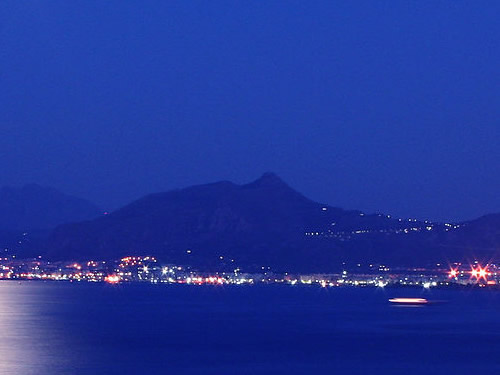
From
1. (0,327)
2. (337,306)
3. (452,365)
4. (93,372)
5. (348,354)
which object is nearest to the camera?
(93,372)

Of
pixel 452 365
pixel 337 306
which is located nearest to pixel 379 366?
pixel 452 365

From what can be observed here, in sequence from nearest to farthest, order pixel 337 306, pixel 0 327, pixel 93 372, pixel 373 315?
1. pixel 93 372
2. pixel 0 327
3. pixel 373 315
4. pixel 337 306

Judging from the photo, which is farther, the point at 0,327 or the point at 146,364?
the point at 0,327

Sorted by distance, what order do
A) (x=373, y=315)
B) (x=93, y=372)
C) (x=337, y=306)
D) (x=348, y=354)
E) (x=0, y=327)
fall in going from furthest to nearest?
(x=337, y=306) < (x=373, y=315) < (x=0, y=327) < (x=348, y=354) < (x=93, y=372)

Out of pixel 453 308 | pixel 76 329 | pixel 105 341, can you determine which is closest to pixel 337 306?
pixel 453 308

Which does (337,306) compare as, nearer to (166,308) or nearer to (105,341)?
(166,308)

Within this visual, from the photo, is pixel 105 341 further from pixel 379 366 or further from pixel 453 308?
pixel 453 308
